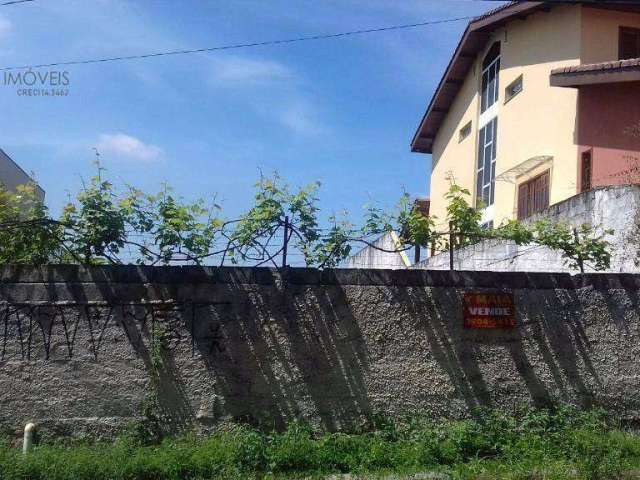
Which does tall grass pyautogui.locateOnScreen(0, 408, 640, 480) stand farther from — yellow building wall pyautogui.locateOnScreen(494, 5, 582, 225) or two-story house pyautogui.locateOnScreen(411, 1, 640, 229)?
yellow building wall pyautogui.locateOnScreen(494, 5, 582, 225)

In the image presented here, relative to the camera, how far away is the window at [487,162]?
1855cm

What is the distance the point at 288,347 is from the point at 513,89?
505 inches

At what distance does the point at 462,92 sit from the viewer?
21391 mm

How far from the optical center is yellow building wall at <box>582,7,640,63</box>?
14.7 m

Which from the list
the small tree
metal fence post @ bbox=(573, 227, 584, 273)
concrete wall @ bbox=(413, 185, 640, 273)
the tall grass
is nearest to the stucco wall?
the small tree

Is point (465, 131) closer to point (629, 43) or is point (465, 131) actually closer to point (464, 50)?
point (464, 50)

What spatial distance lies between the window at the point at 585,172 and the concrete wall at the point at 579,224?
358 cm

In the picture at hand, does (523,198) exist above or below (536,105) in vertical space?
below

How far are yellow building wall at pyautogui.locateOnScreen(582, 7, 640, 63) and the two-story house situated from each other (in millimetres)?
21

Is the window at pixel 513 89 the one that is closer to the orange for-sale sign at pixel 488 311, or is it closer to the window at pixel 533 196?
the window at pixel 533 196

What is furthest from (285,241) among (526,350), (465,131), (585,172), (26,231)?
(465,131)

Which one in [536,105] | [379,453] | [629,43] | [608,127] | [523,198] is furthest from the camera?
[523,198]

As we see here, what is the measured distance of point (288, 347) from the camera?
6891 millimetres

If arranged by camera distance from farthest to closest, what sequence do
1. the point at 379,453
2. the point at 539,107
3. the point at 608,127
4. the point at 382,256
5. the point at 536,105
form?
the point at 536,105, the point at 539,107, the point at 608,127, the point at 382,256, the point at 379,453
